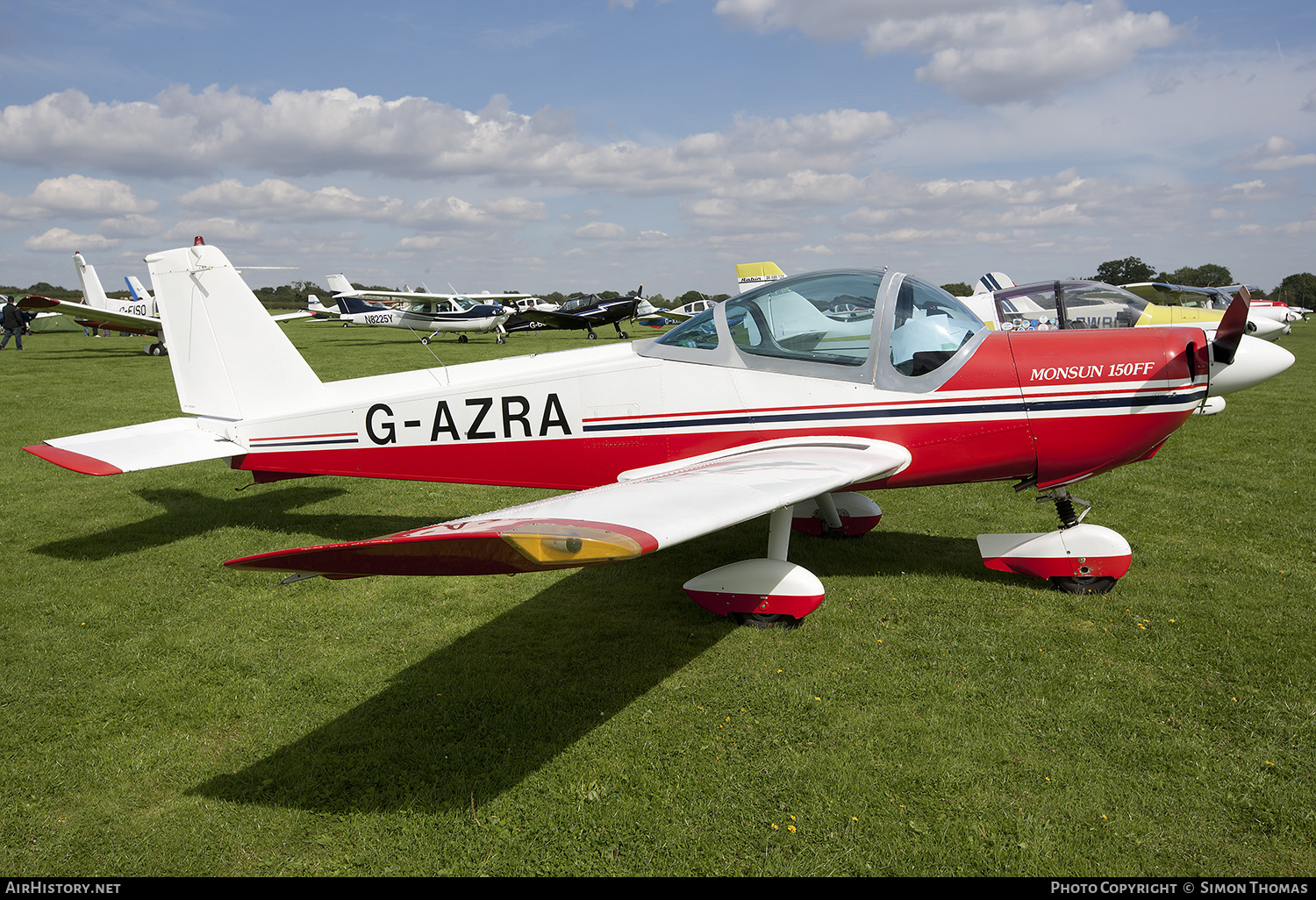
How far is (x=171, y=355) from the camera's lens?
230 inches

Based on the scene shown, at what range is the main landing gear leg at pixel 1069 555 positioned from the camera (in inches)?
182

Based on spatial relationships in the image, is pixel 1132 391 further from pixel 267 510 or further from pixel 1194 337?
pixel 267 510

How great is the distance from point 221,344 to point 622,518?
183 inches

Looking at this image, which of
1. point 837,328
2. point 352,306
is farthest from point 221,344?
point 352,306

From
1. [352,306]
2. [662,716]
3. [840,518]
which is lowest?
[662,716]

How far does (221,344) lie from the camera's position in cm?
566

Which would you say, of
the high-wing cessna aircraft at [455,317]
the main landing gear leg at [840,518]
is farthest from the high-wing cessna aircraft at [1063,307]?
the high-wing cessna aircraft at [455,317]

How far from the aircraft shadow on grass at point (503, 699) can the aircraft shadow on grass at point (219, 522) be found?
93.6 inches

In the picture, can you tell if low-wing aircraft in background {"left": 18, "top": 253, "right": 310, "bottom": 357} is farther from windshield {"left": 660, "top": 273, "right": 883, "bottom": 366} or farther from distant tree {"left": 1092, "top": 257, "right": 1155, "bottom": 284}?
distant tree {"left": 1092, "top": 257, "right": 1155, "bottom": 284}

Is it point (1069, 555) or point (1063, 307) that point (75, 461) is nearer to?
point (1069, 555)

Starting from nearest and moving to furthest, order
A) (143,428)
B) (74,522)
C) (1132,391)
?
(1132,391), (143,428), (74,522)

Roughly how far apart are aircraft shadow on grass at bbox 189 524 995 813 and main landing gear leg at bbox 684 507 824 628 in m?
0.18
